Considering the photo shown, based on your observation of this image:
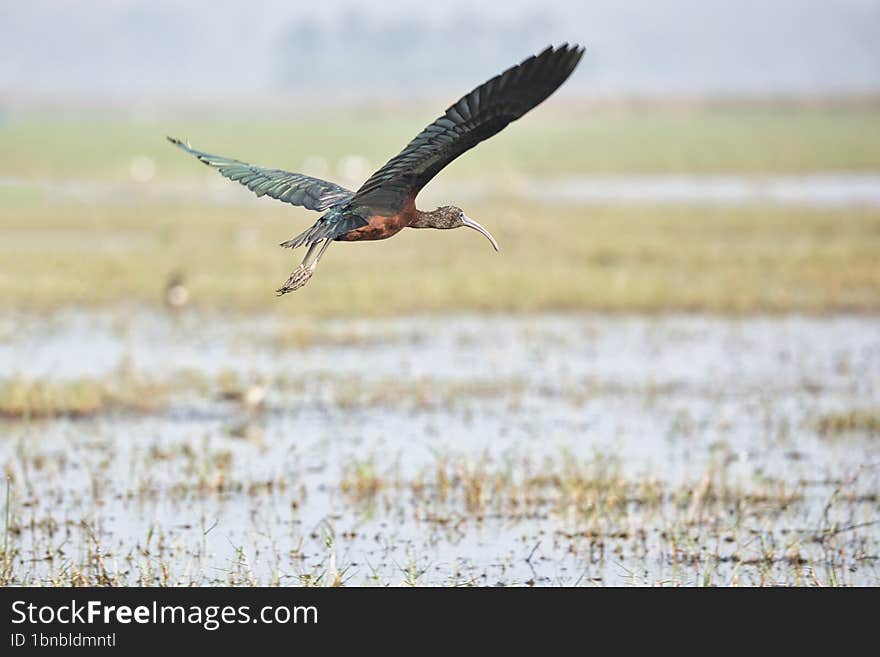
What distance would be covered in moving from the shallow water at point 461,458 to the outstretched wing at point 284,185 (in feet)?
5.84

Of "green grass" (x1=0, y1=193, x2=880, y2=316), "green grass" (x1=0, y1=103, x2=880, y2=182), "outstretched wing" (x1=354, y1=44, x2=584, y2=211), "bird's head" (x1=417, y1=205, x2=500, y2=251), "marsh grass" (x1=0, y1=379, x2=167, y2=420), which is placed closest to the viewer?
"outstretched wing" (x1=354, y1=44, x2=584, y2=211)

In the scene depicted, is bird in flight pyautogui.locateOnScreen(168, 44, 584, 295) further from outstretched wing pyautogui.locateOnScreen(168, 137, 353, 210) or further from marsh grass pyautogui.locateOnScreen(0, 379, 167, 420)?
marsh grass pyautogui.locateOnScreen(0, 379, 167, 420)

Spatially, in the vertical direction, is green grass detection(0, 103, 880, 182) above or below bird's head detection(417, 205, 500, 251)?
above

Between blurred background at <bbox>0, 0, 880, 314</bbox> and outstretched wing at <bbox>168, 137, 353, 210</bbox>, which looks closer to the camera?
outstretched wing at <bbox>168, 137, 353, 210</bbox>

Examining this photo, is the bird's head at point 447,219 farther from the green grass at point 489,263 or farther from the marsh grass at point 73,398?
the green grass at point 489,263

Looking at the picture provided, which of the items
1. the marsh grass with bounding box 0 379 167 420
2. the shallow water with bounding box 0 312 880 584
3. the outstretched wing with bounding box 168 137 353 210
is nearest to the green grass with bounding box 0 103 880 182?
the shallow water with bounding box 0 312 880 584

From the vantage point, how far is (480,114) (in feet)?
22.8

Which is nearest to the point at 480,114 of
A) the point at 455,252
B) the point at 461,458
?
the point at 461,458

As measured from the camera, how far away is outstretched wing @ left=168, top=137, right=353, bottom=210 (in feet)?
27.2

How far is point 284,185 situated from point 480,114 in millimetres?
1861

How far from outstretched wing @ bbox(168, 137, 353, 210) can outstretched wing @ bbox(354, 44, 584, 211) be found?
0.78 metres

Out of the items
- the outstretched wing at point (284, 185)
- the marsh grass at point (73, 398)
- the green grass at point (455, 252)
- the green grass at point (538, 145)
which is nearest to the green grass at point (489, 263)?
the green grass at point (455, 252)
